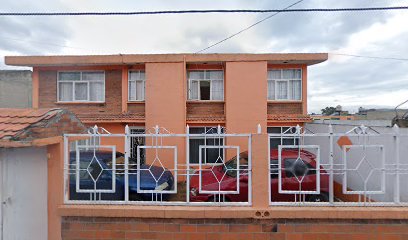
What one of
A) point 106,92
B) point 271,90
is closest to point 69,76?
point 106,92

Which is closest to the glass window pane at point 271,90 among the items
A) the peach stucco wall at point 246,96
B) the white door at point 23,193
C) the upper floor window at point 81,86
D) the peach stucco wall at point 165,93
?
the peach stucco wall at point 246,96

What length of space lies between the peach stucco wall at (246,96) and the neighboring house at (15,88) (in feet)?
41.4

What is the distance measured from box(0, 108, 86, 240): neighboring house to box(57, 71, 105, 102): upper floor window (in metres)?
6.71

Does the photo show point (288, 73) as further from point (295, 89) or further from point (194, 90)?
point (194, 90)

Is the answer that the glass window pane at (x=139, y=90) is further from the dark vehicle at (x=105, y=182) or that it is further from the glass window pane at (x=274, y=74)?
the glass window pane at (x=274, y=74)

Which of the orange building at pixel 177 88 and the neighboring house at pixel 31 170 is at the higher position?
the orange building at pixel 177 88

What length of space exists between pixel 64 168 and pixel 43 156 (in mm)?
291

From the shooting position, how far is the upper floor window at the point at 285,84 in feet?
31.4

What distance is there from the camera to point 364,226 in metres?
2.95

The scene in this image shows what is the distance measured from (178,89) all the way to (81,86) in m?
4.21

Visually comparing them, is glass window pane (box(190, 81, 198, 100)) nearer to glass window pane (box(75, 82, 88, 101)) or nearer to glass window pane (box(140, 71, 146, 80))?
glass window pane (box(140, 71, 146, 80))

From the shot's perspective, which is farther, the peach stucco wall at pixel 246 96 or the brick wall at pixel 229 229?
the peach stucco wall at pixel 246 96

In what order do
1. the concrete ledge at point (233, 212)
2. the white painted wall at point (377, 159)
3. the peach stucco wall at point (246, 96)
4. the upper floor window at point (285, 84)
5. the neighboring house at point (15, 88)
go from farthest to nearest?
the neighboring house at point (15, 88) → the upper floor window at point (285, 84) → the peach stucco wall at point (246, 96) → the white painted wall at point (377, 159) → the concrete ledge at point (233, 212)

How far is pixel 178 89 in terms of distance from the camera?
8.91m
